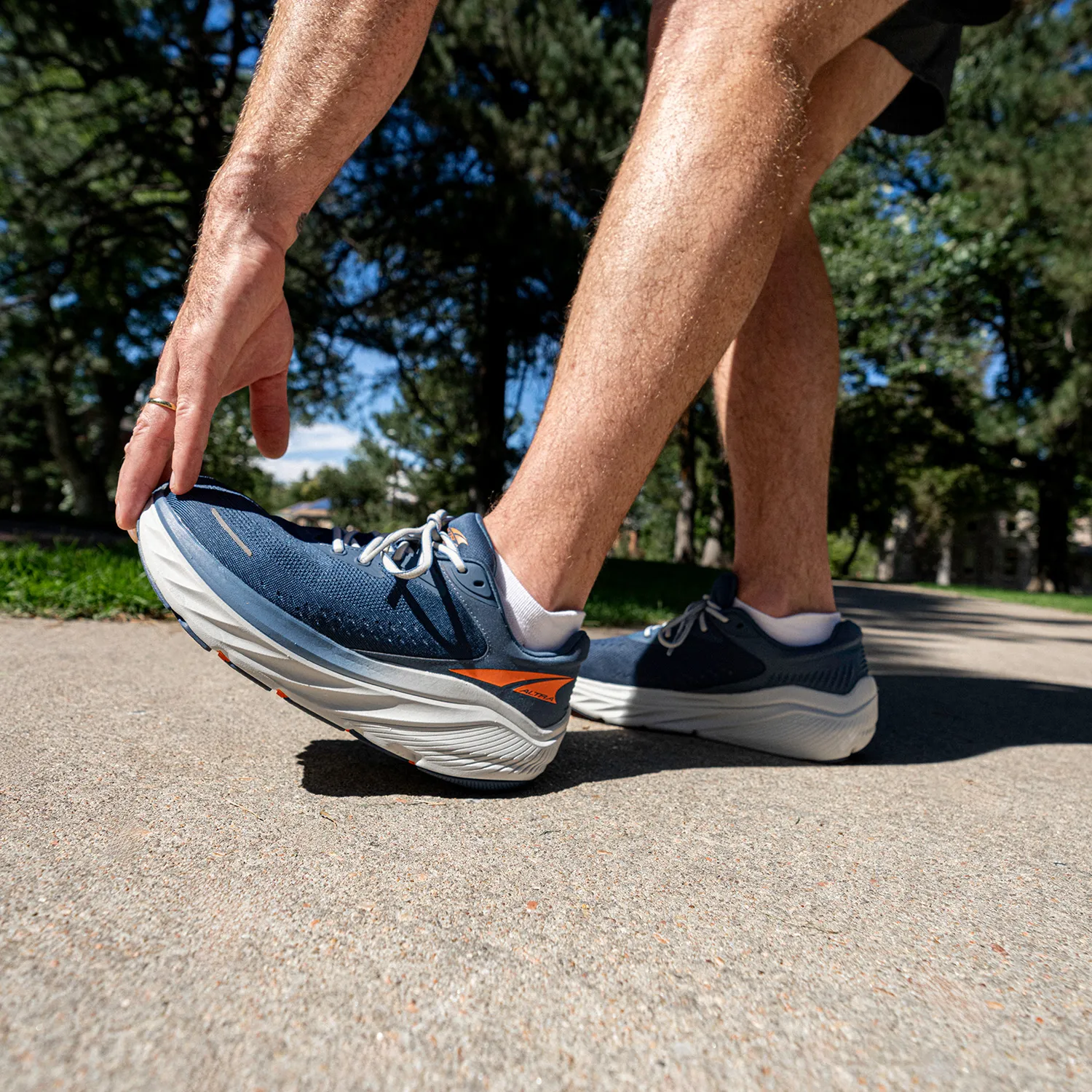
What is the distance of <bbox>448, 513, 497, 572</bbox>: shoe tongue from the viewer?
1049mm

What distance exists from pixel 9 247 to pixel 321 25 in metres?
11.7

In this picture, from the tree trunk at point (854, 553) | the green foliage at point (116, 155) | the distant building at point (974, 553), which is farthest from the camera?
the distant building at point (974, 553)

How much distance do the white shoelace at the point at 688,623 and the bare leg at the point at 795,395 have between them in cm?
6

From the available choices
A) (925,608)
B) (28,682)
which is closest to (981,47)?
(925,608)

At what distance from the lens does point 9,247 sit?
10.2m

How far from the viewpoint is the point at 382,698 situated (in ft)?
3.27

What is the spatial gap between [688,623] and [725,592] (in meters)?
0.09

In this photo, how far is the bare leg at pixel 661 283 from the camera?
3.40 feet

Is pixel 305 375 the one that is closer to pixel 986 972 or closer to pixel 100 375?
pixel 986 972

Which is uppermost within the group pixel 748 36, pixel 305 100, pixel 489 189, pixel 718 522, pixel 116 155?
pixel 116 155

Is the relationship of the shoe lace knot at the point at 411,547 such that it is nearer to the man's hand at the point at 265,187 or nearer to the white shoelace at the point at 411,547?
the white shoelace at the point at 411,547

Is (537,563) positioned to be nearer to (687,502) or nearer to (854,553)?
(687,502)

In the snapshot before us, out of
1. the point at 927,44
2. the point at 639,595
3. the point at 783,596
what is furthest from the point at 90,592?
the point at 639,595

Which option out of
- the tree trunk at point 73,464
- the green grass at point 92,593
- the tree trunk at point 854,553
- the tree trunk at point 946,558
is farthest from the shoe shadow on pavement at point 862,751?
the tree trunk at point 946,558
